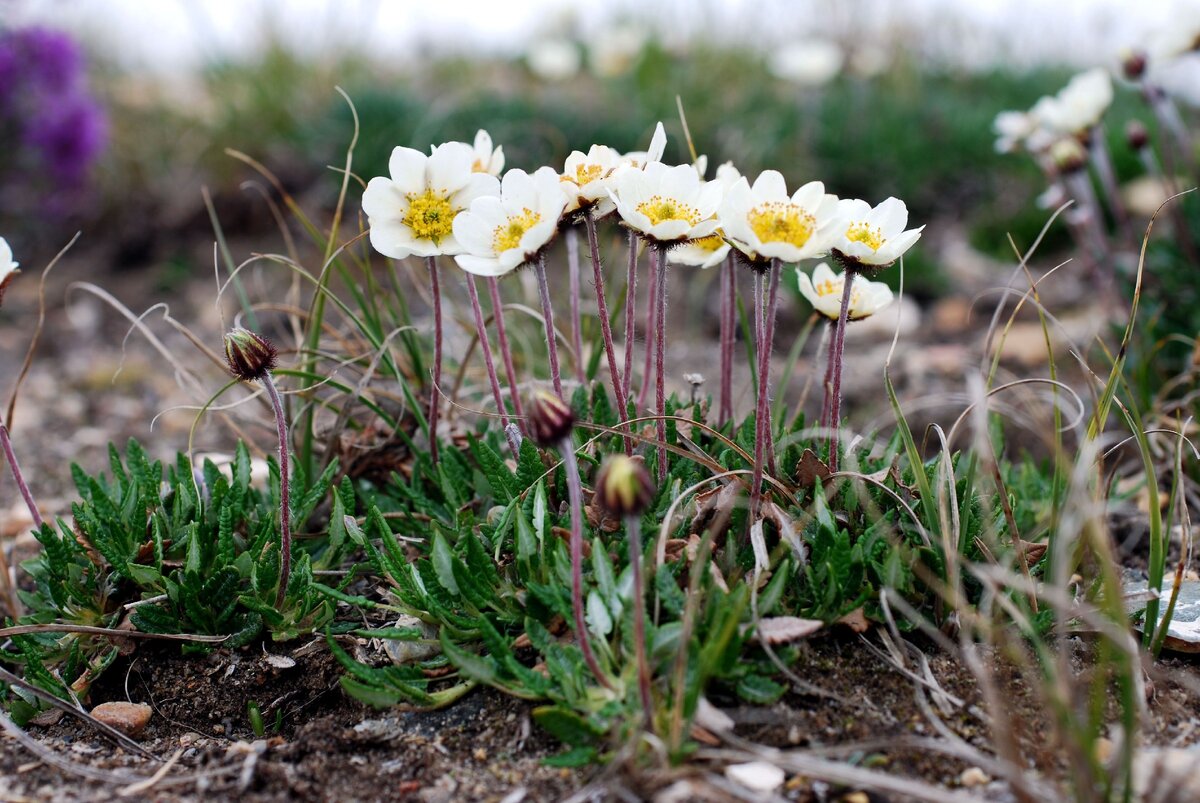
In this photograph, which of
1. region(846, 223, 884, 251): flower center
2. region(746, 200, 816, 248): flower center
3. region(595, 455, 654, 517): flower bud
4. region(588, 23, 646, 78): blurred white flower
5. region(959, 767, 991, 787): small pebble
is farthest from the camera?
region(588, 23, 646, 78): blurred white flower

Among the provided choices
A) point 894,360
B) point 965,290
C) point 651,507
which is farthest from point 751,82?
point 651,507

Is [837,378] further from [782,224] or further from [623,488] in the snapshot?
[623,488]

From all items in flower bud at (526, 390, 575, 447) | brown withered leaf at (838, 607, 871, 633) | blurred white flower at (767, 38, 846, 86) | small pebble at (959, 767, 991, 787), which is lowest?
small pebble at (959, 767, 991, 787)

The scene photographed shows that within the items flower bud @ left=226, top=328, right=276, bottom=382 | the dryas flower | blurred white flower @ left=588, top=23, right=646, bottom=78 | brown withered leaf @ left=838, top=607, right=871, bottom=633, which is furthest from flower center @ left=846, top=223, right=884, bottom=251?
blurred white flower @ left=588, top=23, right=646, bottom=78

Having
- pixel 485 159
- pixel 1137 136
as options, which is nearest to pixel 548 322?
pixel 485 159

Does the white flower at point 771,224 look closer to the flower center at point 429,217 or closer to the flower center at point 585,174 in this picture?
the flower center at point 585,174

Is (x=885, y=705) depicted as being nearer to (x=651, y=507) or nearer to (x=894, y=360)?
(x=651, y=507)

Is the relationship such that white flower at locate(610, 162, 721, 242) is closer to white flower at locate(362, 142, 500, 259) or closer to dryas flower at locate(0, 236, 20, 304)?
white flower at locate(362, 142, 500, 259)
